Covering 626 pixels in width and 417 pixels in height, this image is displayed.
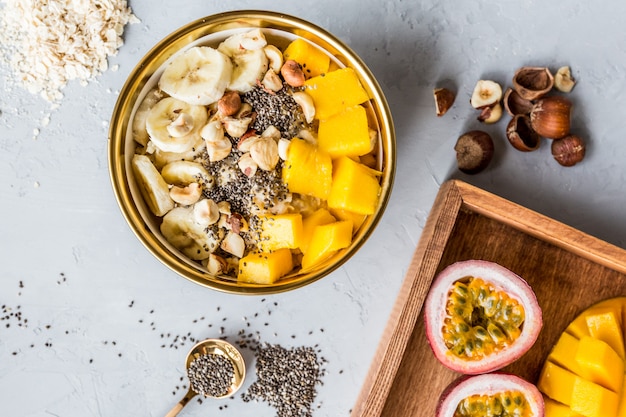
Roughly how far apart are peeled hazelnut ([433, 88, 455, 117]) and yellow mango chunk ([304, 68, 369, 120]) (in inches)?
10.4

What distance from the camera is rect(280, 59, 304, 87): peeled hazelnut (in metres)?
1.34

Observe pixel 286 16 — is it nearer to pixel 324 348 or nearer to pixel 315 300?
pixel 315 300

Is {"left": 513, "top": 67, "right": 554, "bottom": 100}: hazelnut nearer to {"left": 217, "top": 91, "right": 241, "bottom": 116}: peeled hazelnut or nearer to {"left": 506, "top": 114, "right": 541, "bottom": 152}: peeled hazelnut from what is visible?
{"left": 506, "top": 114, "right": 541, "bottom": 152}: peeled hazelnut

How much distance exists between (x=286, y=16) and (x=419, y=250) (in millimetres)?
662

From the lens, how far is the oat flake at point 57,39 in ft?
5.04

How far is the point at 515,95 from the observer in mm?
1567

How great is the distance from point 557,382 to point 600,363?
0.46 feet

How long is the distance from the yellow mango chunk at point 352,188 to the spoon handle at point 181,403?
672 millimetres

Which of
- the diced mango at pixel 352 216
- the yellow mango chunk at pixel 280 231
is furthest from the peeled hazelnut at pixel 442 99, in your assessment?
the yellow mango chunk at pixel 280 231

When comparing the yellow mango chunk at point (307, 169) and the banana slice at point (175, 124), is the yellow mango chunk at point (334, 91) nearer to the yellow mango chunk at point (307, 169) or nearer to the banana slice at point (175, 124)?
the yellow mango chunk at point (307, 169)

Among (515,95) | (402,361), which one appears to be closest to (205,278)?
(402,361)

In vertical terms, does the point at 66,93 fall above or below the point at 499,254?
above

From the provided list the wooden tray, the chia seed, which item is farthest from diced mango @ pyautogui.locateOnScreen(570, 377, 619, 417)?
the chia seed

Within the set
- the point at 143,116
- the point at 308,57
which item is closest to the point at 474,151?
the point at 308,57
